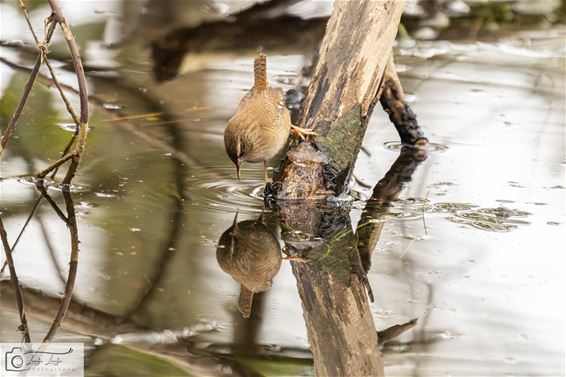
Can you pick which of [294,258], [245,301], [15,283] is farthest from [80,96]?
[245,301]

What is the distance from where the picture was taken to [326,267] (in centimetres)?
494

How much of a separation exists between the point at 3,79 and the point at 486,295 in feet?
14.6

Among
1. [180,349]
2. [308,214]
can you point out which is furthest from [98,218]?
[180,349]

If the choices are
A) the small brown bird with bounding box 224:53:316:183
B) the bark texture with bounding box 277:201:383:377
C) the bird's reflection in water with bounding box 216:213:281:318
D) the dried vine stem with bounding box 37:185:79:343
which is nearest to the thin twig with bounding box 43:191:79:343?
the dried vine stem with bounding box 37:185:79:343

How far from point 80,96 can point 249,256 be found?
1169 mm

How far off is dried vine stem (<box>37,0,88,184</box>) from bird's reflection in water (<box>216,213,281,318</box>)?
0.89 meters

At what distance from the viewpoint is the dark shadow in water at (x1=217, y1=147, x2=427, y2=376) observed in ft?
13.6

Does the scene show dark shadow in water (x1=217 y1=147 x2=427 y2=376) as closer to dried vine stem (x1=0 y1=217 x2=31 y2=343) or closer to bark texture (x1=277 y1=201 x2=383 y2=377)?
bark texture (x1=277 y1=201 x2=383 y2=377)

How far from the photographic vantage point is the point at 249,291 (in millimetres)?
4625

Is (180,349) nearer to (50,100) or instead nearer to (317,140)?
(317,140)

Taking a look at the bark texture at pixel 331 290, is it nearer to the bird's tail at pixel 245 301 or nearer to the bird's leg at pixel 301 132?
the bird's tail at pixel 245 301

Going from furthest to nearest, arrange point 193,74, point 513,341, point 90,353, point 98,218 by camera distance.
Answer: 1. point 193,74
2. point 98,218
3. point 513,341
4. point 90,353

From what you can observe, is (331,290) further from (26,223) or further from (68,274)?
(26,223)

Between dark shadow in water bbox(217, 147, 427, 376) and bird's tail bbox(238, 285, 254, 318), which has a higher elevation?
bird's tail bbox(238, 285, 254, 318)
